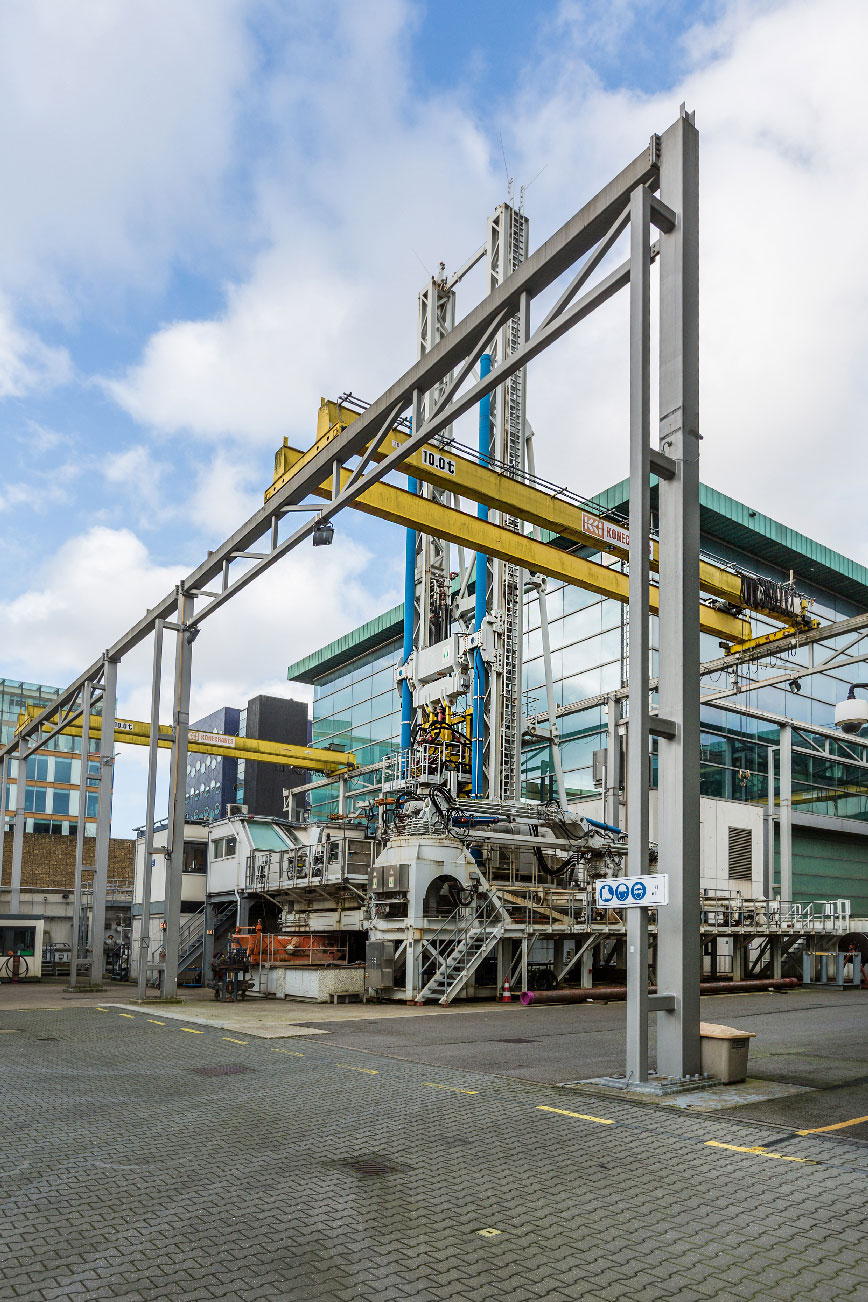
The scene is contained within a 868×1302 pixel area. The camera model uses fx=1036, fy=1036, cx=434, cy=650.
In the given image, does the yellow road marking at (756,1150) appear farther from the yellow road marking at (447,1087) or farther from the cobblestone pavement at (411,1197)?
the yellow road marking at (447,1087)

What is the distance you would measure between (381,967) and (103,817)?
9777 millimetres

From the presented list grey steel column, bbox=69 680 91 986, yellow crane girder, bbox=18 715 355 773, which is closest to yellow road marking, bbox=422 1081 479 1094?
grey steel column, bbox=69 680 91 986

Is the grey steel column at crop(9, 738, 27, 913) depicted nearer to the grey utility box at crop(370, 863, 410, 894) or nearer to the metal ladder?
the metal ladder

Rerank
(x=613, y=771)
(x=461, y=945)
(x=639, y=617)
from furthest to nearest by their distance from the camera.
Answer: (x=613, y=771) → (x=461, y=945) → (x=639, y=617)

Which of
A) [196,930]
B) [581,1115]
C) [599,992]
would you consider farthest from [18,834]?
[581,1115]

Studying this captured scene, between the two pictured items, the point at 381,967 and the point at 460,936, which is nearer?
the point at 381,967

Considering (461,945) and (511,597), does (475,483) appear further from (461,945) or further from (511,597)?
(511,597)

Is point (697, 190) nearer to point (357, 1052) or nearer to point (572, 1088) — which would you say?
point (572, 1088)

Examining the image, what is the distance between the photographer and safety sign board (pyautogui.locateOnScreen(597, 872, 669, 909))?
959 centimetres

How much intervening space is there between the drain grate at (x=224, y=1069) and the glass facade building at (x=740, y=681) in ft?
79.0

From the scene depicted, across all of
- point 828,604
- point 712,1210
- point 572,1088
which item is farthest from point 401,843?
point 828,604

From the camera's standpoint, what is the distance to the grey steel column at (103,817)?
2589cm

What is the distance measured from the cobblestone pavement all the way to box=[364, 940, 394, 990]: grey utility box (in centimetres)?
1136

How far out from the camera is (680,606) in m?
10.6
